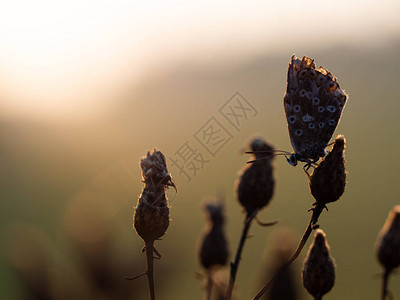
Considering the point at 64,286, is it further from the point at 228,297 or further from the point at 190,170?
the point at 228,297

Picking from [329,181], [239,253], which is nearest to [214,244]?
[239,253]

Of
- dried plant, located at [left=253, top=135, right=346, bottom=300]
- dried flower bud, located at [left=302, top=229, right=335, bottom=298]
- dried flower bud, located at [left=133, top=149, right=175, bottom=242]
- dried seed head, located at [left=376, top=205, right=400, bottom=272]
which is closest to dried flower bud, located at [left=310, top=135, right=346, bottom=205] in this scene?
dried plant, located at [left=253, top=135, right=346, bottom=300]

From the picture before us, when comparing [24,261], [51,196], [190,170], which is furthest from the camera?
[51,196]

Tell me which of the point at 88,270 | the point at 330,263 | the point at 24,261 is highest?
the point at 24,261

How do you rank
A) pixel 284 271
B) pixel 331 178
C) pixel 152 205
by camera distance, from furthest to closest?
1. pixel 284 271
2. pixel 331 178
3. pixel 152 205

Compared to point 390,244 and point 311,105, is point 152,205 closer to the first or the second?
point 311,105

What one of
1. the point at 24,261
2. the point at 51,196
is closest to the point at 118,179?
the point at 24,261
